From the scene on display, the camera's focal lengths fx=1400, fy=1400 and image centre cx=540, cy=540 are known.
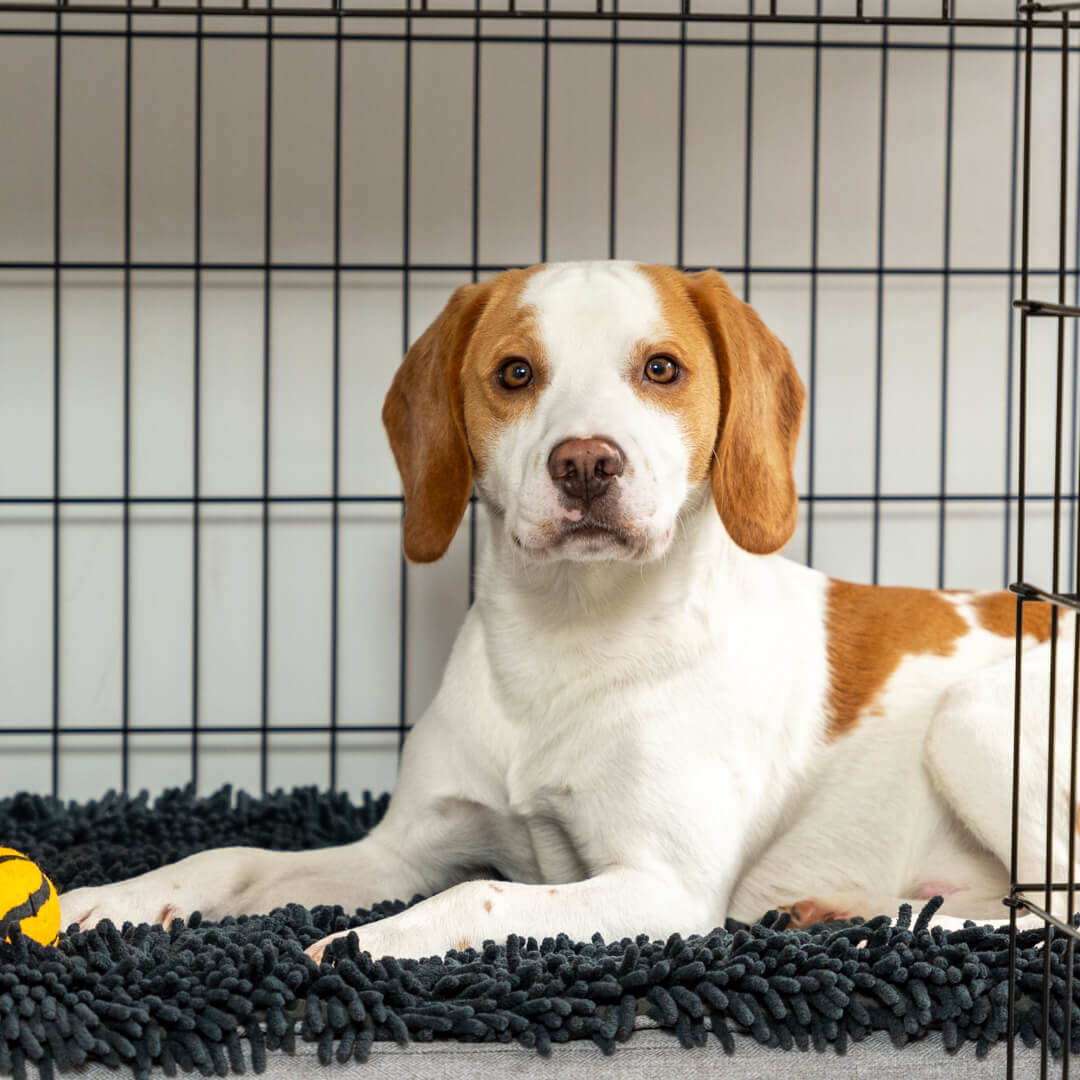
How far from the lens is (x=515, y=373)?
188cm

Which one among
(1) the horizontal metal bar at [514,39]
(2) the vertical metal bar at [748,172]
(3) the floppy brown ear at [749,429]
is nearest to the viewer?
(3) the floppy brown ear at [749,429]

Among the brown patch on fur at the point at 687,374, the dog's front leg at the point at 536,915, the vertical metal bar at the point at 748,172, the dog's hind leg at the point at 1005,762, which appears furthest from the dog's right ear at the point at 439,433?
the vertical metal bar at the point at 748,172

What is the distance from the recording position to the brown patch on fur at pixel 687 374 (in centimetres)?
186

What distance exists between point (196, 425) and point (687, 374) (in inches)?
52.5

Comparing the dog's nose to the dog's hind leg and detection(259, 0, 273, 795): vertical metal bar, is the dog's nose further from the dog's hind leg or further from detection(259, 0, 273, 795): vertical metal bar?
detection(259, 0, 273, 795): vertical metal bar

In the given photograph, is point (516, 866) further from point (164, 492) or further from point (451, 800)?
point (164, 492)

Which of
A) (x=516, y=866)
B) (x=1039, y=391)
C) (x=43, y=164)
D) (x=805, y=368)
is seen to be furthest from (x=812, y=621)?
→ (x=43, y=164)

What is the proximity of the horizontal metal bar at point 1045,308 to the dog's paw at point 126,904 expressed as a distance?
4.28ft

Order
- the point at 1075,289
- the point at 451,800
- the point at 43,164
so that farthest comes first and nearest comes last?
the point at 1075,289 → the point at 43,164 → the point at 451,800

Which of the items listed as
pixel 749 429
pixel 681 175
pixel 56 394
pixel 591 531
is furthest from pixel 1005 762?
Answer: pixel 56 394

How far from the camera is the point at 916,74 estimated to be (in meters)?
3.00

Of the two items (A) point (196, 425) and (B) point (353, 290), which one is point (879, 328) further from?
(A) point (196, 425)

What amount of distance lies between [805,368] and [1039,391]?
55cm

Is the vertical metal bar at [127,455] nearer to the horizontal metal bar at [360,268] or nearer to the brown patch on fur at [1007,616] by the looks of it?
the horizontal metal bar at [360,268]
